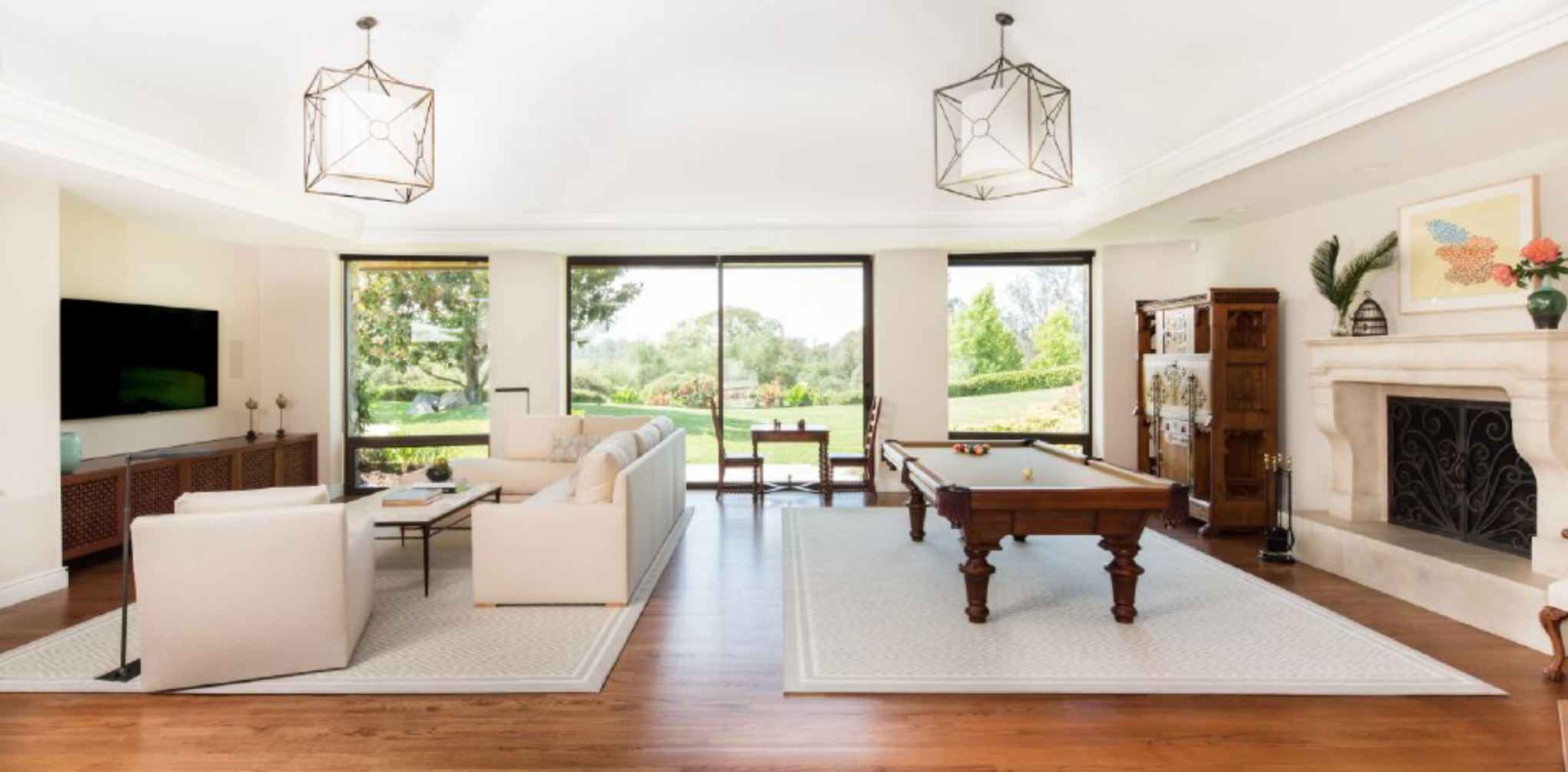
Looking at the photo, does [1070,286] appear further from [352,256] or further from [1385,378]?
[352,256]

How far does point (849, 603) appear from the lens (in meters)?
4.33

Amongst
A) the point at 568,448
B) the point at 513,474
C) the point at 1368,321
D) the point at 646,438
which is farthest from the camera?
the point at 568,448

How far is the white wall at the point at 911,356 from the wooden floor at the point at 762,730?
4797 mm

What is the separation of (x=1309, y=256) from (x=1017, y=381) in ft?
10.0

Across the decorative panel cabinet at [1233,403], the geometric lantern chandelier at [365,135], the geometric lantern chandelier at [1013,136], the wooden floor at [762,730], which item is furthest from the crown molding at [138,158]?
the decorative panel cabinet at [1233,403]

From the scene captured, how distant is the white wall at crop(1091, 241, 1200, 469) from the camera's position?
7.81 metres

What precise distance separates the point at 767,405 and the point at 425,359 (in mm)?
3587

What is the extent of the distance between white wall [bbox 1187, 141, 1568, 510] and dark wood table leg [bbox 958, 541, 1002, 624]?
3.15m

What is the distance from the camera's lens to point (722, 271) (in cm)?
838

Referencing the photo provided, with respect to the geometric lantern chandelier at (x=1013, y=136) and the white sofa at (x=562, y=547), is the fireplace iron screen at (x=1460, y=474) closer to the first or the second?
the geometric lantern chandelier at (x=1013, y=136)

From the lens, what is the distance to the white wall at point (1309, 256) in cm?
421

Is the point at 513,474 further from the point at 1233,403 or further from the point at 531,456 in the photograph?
the point at 1233,403

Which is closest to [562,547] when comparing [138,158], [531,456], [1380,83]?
[531,456]

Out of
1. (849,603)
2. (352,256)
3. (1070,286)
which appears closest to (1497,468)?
(849,603)
